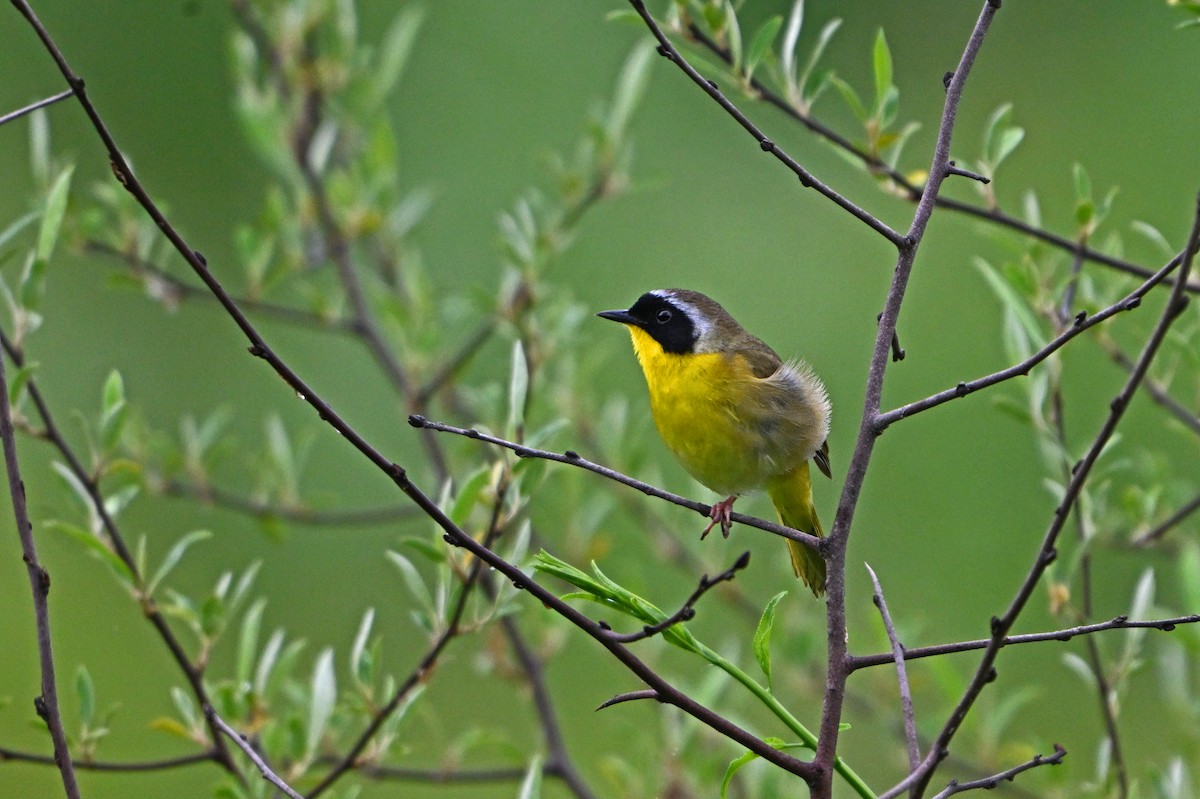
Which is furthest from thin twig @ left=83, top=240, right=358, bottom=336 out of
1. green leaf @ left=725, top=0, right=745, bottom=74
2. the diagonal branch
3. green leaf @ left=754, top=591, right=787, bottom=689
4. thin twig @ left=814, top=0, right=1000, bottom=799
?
the diagonal branch

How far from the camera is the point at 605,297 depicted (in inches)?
244

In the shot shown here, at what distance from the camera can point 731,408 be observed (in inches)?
126

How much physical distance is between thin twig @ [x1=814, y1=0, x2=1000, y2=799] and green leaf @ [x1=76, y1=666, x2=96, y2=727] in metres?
1.33

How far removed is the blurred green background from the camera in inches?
215

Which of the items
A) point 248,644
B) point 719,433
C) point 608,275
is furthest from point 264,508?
point 608,275

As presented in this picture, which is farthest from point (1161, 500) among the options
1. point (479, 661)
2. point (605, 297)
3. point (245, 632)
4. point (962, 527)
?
point (605, 297)

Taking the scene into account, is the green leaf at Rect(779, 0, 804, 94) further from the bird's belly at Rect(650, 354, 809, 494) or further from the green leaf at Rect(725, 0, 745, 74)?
the bird's belly at Rect(650, 354, 809, 494)

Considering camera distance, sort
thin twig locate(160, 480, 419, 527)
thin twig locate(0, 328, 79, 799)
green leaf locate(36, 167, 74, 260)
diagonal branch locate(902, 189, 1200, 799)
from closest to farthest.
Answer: diagonal branch locate(902, 189, 1200, 799), thin twig locate(0, 328, 79, 799), green leaf locate(36, 167, 74, 260), thin twig locate(160, 480, 419, 527)

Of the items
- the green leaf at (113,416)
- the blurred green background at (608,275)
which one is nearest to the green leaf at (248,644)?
the green leaf at (113,416)

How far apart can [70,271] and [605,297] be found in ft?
8.22

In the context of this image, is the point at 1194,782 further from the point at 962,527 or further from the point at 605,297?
the point at 605,297

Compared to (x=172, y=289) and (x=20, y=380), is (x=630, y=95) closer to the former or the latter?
(x=172, y=289)

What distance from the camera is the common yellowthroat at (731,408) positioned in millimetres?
3154

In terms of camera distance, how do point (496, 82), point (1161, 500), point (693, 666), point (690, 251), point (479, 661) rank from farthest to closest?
point (496, 82) < point (690, 251) < point (693, 666) < point (479, 661) < point (1161, 500)
